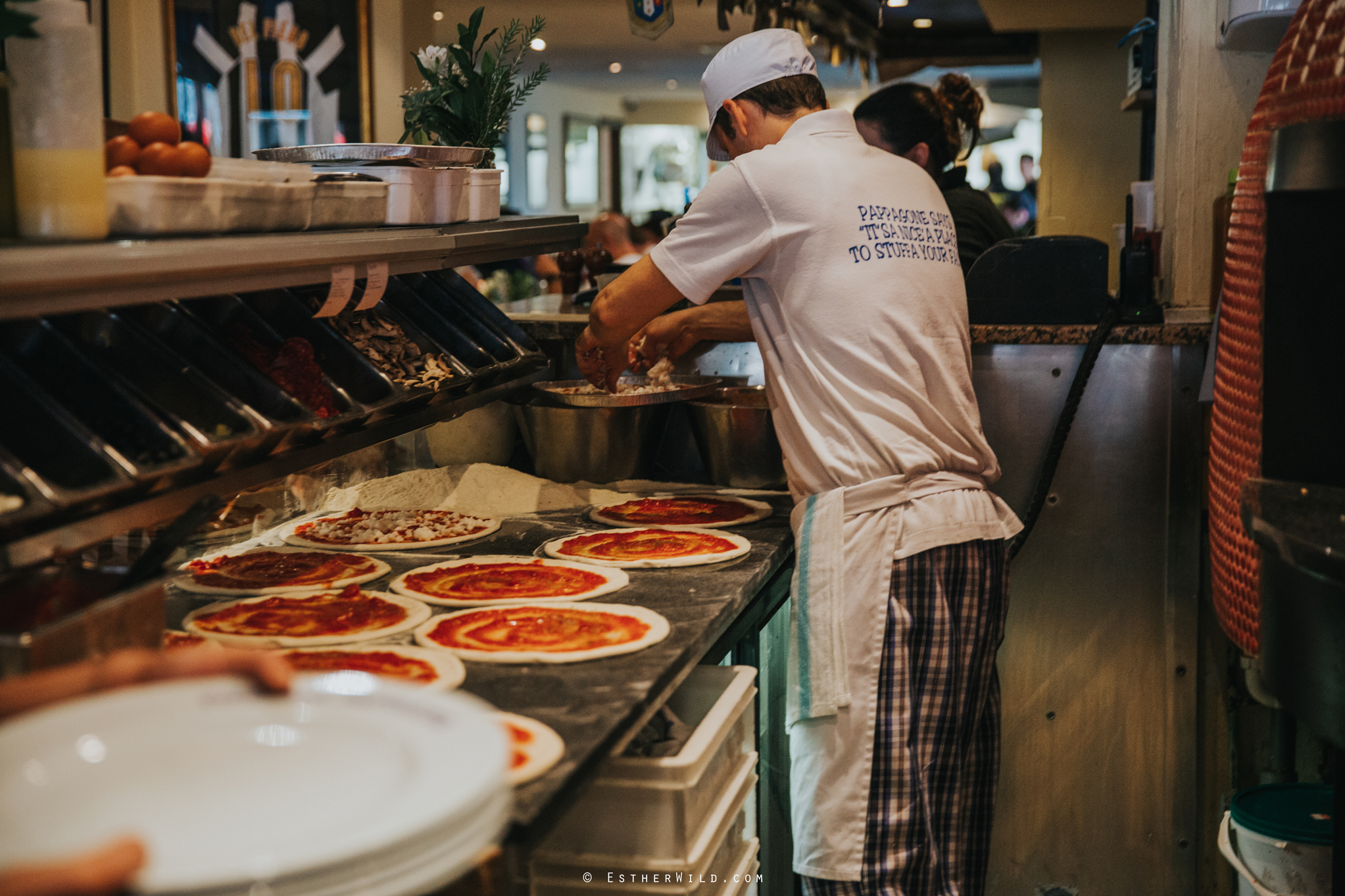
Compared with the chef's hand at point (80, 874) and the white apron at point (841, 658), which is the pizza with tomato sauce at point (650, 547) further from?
the chef's hand at point (80, 874)

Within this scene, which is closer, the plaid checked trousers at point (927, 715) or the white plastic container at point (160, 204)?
the white plastic container at point (160, 204)

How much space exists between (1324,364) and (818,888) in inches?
51.9

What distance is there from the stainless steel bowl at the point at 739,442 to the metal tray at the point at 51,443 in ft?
5.28

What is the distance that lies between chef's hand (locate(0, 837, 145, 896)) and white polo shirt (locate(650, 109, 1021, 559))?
166cm

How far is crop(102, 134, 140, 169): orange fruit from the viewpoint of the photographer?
1702mm

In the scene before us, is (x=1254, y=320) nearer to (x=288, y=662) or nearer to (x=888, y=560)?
(x=888, y=560)

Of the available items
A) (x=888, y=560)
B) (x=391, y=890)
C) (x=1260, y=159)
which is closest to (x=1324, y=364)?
(x=1260, y=159)

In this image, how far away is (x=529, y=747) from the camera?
4.73 feet

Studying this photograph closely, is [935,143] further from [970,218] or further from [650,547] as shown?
[650,547]

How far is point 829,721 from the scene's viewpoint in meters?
2.31

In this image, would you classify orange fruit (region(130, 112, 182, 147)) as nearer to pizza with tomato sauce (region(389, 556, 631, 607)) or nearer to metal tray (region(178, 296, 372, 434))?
metal tray (region(178, 296, 372, 434))

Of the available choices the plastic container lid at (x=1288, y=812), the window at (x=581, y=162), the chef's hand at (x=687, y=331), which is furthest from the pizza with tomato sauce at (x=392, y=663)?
the window at (x=581, y=162)

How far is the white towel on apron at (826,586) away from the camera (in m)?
2.30

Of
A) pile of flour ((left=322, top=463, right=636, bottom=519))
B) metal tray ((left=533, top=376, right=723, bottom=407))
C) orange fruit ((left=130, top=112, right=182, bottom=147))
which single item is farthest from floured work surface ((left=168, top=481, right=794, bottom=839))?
orange fruit ((left=130, top=112, right=182, bottom=147))
